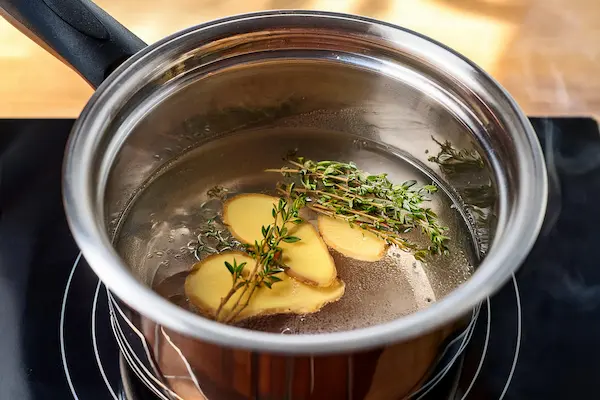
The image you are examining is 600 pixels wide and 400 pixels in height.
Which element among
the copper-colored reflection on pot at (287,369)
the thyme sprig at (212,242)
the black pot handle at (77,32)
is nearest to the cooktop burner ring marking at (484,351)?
the copper-colored reflection on pot at (287,369)

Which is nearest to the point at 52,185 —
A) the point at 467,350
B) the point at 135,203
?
the point at 135,203

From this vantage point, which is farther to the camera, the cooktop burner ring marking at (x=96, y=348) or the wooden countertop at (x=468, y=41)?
the wooden countertop at (x=468, y=41)

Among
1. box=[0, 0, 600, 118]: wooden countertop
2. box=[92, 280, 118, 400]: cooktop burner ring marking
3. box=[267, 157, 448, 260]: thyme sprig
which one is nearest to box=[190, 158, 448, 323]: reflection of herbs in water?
box=[267, 157, 448, 260]: thyme sprig

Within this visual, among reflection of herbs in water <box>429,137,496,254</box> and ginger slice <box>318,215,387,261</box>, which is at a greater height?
reflection of herbs in water <box>429,137,496,254</box>

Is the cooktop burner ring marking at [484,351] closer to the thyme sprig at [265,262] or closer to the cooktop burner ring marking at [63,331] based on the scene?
the thyme sprig at [265,262]

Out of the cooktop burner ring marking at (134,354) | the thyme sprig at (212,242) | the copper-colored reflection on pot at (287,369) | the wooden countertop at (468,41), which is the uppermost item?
the wooden countertop at (468,41)

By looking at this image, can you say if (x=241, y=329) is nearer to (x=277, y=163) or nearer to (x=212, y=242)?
(x=212, y=242)

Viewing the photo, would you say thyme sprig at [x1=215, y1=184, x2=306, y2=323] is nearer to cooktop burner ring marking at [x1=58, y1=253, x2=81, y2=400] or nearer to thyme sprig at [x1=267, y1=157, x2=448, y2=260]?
thyme sprig at [x1=267, y1=157, x2=448, y2=260]
